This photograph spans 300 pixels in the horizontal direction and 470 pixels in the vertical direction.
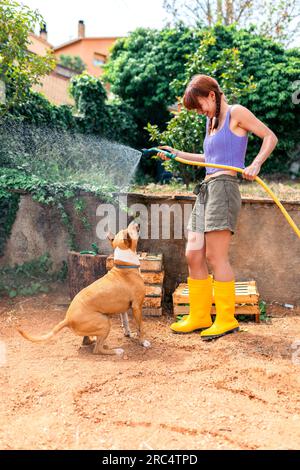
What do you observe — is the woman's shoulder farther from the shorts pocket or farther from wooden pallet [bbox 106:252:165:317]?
wooden pallet [bbox 106:252:165:317]

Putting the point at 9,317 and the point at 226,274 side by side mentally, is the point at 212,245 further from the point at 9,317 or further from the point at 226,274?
the point at 9,317

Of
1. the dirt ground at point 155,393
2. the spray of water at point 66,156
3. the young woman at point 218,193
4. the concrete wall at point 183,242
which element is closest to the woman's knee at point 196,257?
the young woman at point 218,193

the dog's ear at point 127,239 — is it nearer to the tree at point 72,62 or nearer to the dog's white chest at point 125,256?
the dog's white chest at point 125,256

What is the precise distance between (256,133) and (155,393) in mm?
2227

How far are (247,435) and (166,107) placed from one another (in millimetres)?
10705

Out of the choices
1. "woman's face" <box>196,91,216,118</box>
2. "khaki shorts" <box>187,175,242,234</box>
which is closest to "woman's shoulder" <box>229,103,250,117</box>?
"woman's face" <box>196,91,216,118</box>

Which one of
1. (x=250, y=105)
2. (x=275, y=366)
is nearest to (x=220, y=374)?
(x=275, y=366)

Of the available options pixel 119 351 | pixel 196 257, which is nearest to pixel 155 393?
pixel 119 351

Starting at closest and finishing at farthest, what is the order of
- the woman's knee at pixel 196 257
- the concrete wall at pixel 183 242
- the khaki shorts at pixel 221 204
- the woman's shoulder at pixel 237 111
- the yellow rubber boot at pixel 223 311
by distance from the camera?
the woman's shoulder at pixel 237 111
the khaki shorts at pixel 221 204
the yellow rubber boot at pixel 223 311
the woman's knee at pixel 196 257
the concrete wall at pixel 183 242

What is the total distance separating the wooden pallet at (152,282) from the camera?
4.92 metres

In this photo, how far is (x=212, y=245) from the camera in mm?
3959

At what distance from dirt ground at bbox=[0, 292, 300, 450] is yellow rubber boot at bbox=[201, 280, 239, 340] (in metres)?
0.09

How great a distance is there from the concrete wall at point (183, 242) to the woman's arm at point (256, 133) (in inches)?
75.9

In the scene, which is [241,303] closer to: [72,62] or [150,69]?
[150,69]
